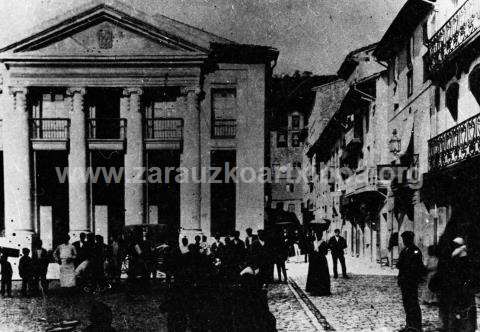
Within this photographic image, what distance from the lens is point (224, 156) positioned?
70.9 feet

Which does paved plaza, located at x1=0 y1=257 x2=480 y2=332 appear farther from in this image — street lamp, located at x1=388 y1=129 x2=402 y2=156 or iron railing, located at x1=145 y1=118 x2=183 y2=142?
iron railing, located at x1=145 y1=118 x2=183 y2=142

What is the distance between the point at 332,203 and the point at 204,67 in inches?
664

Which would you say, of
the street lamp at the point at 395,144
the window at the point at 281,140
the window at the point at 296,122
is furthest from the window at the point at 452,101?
the window at the point at 296,122

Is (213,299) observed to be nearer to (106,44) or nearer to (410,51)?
(410,51)

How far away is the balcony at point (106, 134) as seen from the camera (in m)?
22.5

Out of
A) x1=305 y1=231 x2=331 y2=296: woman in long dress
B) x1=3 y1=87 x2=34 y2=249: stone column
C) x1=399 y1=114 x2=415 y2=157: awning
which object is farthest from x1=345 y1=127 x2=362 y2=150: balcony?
x1=305 y1=231 x2=331 y2=296: woman in long dress

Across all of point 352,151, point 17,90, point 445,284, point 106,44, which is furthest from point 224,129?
point 445,284

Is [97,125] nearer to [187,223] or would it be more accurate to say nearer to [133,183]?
[133,183]

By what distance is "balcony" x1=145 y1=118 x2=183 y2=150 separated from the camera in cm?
2080

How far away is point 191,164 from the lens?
20984mm

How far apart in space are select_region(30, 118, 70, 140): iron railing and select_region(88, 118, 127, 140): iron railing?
97cm

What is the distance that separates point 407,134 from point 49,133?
570 inches

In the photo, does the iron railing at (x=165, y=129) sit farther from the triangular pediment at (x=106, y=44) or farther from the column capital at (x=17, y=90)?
the column capital at (x=17, y=90)

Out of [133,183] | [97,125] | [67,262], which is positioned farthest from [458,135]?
[97,125]
